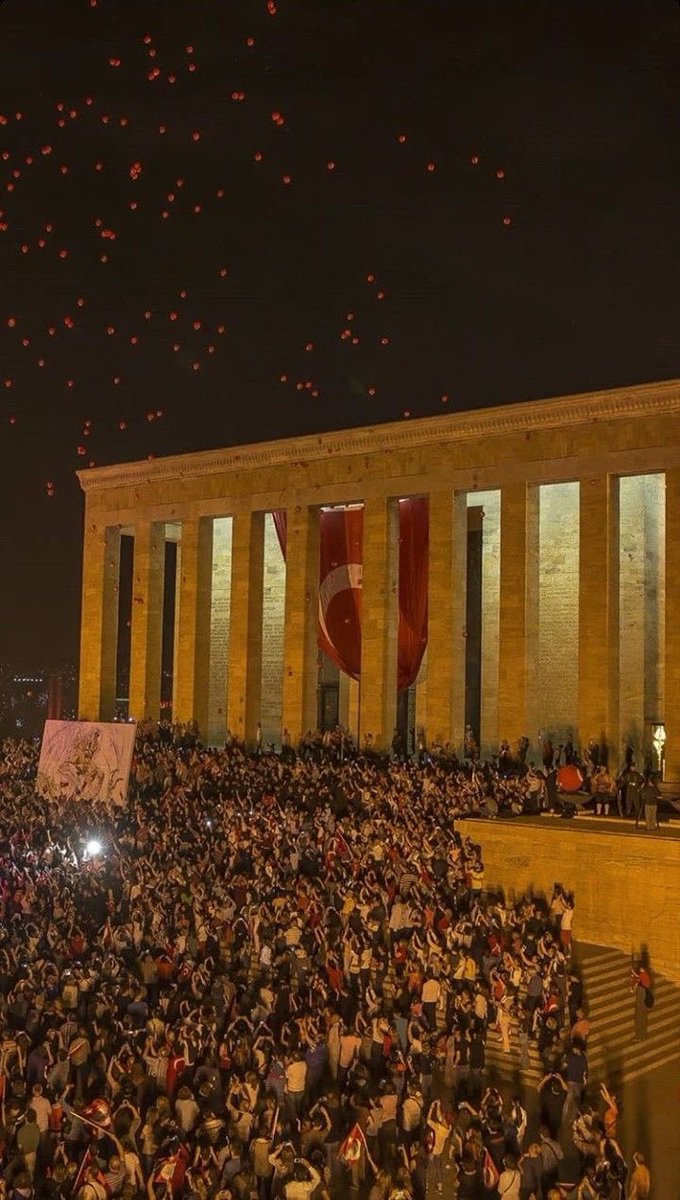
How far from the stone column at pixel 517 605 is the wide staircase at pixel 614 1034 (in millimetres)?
11908

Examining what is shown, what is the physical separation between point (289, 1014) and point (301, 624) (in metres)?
20.6

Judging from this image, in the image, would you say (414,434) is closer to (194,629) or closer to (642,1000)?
(194,629)

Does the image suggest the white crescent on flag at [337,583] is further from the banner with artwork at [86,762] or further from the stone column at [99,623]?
the stone column at [99,623]

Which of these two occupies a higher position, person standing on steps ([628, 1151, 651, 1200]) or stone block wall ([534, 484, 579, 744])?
stone block wall ([534, 484, 579, 744])

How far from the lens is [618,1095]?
1258 centimetres

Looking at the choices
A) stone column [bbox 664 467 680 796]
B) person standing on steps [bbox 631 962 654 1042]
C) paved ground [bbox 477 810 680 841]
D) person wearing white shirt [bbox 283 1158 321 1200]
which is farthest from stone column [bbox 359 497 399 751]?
person wearing white shirt [bbox 283 1158 321 1200]

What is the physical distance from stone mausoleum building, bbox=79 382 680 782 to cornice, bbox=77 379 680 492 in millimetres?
56

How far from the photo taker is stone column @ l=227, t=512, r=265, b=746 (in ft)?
→ 112

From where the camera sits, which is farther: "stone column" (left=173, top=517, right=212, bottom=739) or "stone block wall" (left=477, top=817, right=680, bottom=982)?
"stone column" (left=173, top=517, right=212, bottom=739)

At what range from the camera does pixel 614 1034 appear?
14.1 m

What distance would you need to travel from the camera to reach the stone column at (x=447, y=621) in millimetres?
29688

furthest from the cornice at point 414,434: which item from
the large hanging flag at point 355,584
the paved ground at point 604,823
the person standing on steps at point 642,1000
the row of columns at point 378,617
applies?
the person standing on steps at point 642,1000

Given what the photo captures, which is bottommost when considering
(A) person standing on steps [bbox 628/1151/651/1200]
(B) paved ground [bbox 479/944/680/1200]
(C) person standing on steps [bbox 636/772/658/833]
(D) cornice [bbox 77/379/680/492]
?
(B) paved ground [bbox 479/944/680/1200]

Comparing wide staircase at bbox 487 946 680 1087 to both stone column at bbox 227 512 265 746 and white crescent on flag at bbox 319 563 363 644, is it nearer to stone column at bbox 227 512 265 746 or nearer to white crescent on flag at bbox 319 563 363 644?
white crescent on flag at bbox 319 563 363 644
